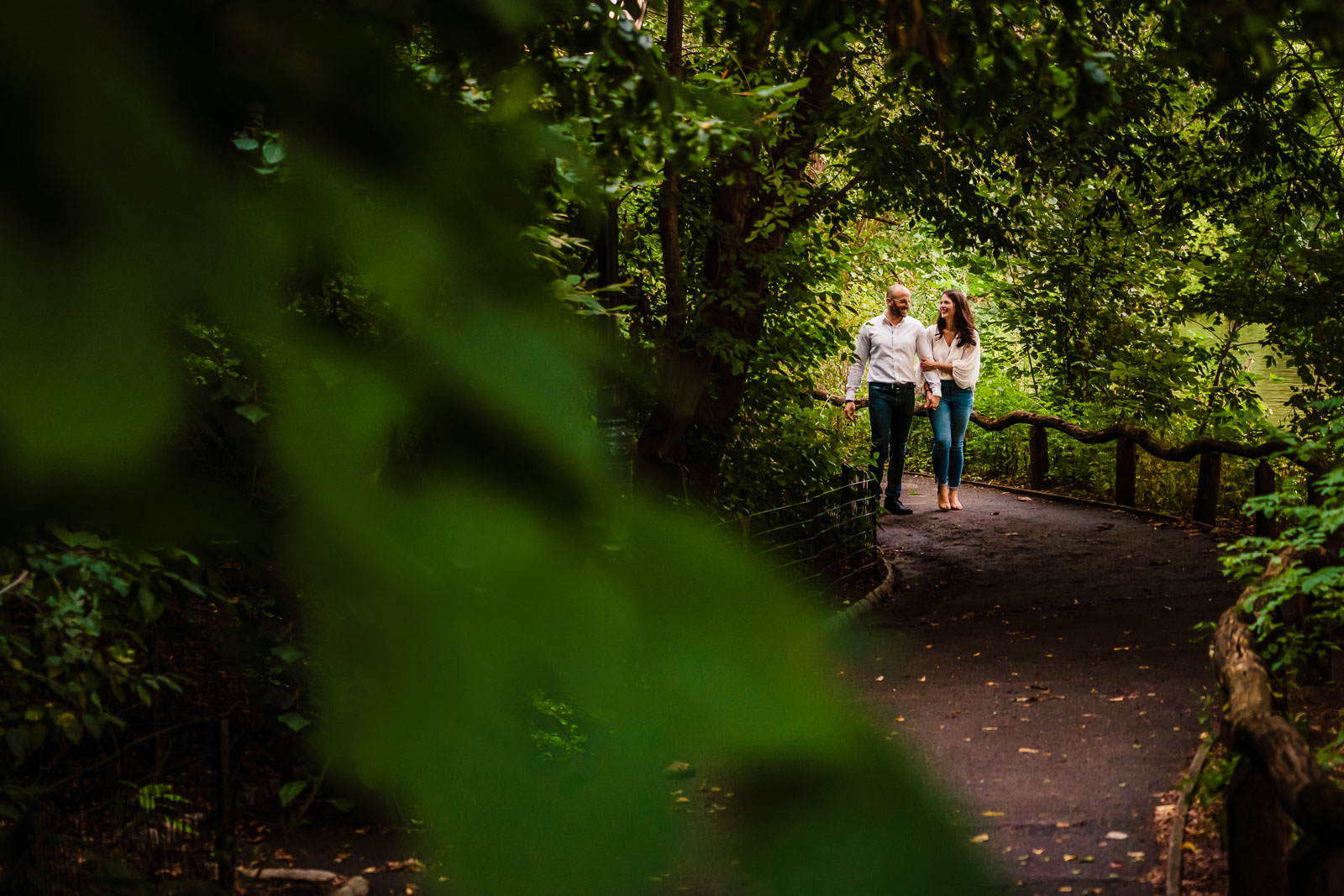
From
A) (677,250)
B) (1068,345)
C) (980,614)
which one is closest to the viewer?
(677,250)

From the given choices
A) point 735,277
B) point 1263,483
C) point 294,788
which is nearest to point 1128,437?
point 1263,483

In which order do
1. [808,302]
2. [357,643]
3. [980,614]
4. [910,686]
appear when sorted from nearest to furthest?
[357,643], [910,686], [980,614], [808,302]

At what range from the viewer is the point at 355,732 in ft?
0.94

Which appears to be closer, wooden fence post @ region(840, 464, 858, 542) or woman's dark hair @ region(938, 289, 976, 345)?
wooden fence post @ region(840, 464, 858, 542)

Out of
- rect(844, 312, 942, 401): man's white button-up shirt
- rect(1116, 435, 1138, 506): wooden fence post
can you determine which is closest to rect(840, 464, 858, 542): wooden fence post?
rect(844, 312, 942, 401): man's white button-up shirt

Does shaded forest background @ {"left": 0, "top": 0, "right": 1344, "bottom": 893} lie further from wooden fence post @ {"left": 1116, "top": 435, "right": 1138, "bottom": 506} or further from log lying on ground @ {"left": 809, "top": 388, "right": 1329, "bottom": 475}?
wooden fence post @ {"left": 1116, "top": 435, "right": 1138, "bottom": 506}

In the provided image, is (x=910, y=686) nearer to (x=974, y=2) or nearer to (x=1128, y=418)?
(x=974, y=2)

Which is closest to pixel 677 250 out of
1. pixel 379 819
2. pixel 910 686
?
pixel 910 686

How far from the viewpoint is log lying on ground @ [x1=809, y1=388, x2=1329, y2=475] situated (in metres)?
8.97

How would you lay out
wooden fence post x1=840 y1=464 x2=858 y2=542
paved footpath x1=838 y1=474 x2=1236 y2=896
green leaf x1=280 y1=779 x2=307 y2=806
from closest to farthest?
green leaf x1=280 y1=779 x2=307 y2=806 < paved footpath x1=838 y1=474 x2=1236 y2=896 < wooden fence post x1=840 y1=464 x2=858 y2=542

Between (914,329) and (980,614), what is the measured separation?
2461mm

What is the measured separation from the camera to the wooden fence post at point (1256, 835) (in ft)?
11.5

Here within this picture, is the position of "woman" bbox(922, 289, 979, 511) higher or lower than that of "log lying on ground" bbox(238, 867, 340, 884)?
higher

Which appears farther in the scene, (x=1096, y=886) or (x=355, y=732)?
(x=1096, y=886)
